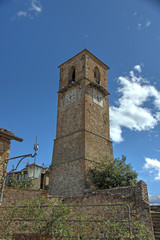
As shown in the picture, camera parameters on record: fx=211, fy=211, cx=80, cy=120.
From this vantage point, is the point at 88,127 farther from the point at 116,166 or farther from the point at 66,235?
the point at 66,235

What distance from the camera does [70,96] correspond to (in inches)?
815

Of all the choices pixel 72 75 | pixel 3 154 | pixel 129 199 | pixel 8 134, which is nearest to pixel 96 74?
pixel 72 75

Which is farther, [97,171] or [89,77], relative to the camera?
[89,77]

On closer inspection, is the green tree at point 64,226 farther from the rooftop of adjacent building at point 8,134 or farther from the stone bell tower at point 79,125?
the stone bell tower at point 79,125

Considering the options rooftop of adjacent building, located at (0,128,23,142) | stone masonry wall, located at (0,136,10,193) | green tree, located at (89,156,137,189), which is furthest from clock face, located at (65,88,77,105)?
stone masonry wall, located at (0,136,10,193)

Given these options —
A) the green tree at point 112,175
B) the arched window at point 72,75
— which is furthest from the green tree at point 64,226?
the arched window at point 72,75

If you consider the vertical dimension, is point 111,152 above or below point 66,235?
above

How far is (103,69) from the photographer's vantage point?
78.1 ft

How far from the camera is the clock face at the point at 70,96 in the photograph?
2031 centimetres

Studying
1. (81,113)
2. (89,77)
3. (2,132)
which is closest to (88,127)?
(81,113)

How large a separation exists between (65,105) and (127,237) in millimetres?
16014

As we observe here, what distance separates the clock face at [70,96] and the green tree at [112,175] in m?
6.98

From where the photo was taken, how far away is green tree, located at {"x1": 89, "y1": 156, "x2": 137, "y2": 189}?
15.1 m

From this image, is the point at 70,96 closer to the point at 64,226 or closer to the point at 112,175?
the point at 112,175
